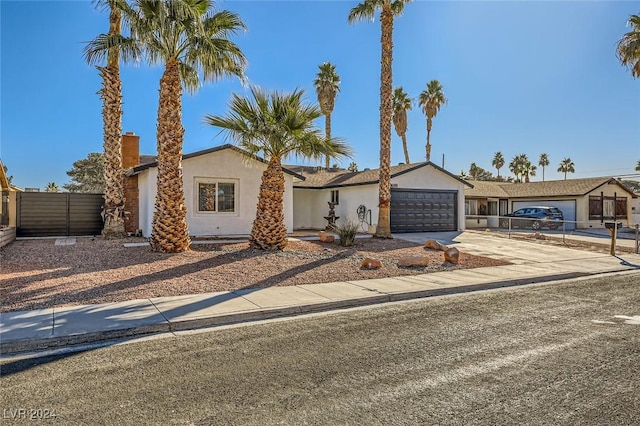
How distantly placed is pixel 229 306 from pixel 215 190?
36.9ft

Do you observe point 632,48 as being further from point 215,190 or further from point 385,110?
point 215,190

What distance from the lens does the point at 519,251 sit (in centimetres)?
1677

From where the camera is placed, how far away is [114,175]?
52.7 ft

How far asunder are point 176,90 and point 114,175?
530 centimetres

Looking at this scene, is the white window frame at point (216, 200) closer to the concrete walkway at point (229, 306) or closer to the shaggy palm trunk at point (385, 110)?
the shaggy palm trunk at point (385, 110)

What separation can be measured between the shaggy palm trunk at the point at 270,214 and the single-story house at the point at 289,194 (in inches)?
79.7

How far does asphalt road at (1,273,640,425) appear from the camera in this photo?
11.9 feet

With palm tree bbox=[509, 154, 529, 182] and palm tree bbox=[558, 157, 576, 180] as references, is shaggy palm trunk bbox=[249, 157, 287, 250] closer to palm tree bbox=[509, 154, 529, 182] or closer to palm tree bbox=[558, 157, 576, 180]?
palm tree bbox=[509, 154, 529, 182]

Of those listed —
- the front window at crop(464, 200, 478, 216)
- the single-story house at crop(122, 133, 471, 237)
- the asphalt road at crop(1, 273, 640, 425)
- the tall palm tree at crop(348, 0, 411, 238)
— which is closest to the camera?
the asphalt road at crop(1, 273, 640, 425)

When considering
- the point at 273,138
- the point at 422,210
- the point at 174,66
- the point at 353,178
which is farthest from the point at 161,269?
the point at 422,210

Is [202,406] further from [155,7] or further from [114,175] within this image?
[114,175]

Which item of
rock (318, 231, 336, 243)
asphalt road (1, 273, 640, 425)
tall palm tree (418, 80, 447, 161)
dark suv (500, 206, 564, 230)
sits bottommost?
asphalt road (1, 273, 640, 425)

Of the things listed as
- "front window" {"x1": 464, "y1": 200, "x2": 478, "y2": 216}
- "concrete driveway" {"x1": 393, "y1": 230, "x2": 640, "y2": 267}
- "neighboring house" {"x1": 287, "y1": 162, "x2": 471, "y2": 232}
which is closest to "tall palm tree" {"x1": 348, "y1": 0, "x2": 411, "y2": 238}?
"concrete driveway" {"x1": 393, "y1": 230, "x2": 640, "y2": 267}
